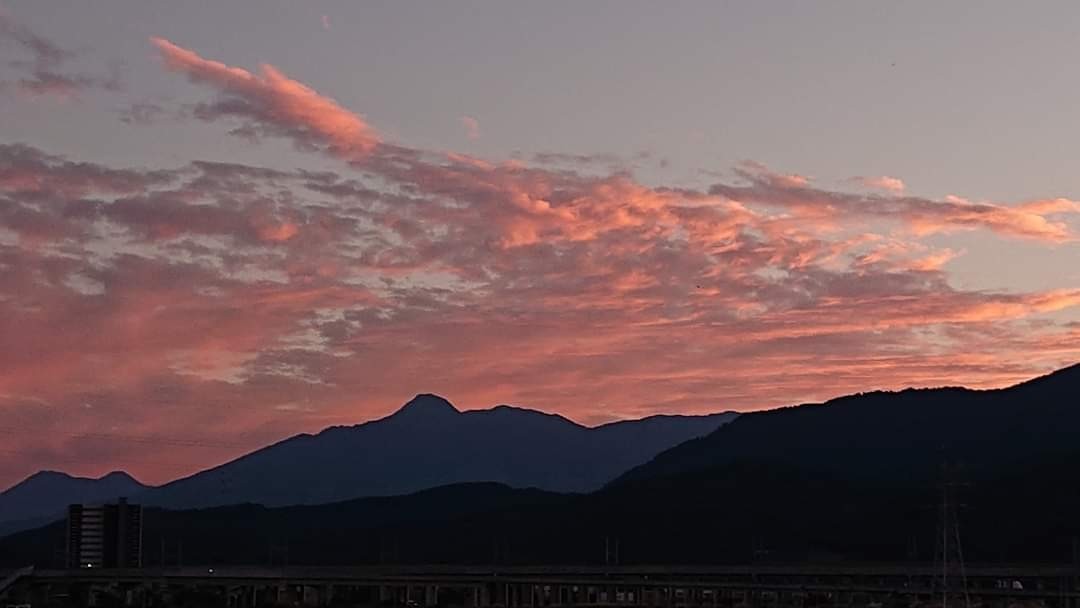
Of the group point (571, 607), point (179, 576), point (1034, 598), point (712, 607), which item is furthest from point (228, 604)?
point (1034, 598)

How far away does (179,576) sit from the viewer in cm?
19988

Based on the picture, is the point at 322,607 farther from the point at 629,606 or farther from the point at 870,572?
the point at 870,572

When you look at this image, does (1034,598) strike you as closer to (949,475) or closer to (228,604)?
(949,475)

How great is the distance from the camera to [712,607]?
199m

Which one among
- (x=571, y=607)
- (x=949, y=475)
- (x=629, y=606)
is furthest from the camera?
(x=629, y=606)

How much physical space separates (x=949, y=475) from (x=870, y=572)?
85523 millimetres

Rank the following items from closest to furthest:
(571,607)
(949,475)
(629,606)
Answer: (949,475) < (571,607) < (629,606)

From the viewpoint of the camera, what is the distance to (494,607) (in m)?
199

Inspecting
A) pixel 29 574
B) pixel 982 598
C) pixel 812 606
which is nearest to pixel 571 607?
pixel 812 606

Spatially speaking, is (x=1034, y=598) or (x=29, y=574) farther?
(x=29, y=574)

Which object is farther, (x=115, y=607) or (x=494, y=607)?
(x=494, y=607)

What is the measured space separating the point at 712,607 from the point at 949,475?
90555 mm

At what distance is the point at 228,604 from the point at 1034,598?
91.8 metres

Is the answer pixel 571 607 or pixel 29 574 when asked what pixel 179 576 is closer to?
pixel 29 574
